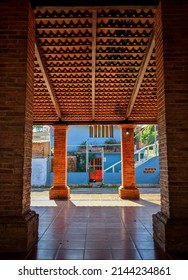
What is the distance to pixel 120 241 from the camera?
407 centimetres

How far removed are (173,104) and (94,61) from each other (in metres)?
2.80

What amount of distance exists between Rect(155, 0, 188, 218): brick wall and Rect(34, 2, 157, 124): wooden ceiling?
52cm

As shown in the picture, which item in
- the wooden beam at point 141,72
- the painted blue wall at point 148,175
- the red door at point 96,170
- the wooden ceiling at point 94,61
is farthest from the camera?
the red door at point 96,170

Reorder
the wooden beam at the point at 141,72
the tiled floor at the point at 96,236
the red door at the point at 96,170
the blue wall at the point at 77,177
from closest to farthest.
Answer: the tiled floor at the point at 96,236 → the wooden beam at the point at 141,72 → the blue wall at the point at 77,177 → the red door at the point at 96,170

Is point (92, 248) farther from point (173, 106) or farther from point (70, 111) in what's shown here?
point (70, 111)

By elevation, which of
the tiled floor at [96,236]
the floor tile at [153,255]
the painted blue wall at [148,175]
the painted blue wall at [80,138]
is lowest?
the tiled floor at [96,236]

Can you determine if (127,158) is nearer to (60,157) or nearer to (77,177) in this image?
(60,157)

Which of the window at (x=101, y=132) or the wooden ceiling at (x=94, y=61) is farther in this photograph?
the window at (x=101, y=132)

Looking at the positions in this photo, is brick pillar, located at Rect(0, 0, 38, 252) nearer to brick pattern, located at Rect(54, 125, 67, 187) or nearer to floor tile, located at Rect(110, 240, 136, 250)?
floor tile, located at Rect(110, 240, 136, 250)

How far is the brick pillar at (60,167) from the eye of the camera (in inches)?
384

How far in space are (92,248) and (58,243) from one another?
0.62 metres

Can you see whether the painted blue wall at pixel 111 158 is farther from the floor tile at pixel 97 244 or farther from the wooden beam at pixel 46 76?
the floor tile at pixel 97 244

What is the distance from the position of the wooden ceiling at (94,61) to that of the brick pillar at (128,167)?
1193 mm

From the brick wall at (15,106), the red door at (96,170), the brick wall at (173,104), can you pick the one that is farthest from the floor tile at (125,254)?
the red door at (96,170)
